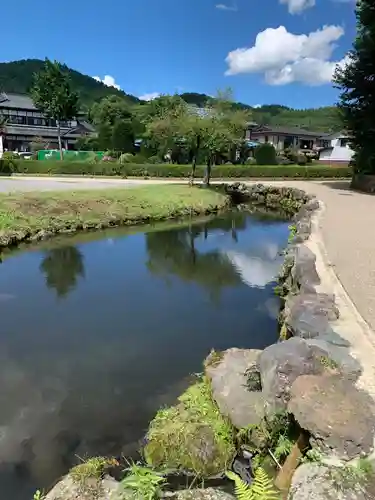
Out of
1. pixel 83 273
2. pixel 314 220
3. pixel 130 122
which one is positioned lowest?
pixel 83 273

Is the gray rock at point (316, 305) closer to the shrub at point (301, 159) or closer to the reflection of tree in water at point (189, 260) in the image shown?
the reflection of tree in water at point (189, 260)

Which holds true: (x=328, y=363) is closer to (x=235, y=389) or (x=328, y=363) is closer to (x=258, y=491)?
(x=235, y=389)

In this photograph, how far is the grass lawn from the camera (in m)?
14.0

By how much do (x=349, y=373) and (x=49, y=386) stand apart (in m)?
3.41

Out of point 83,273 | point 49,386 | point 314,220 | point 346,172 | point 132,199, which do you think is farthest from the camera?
point 346,172

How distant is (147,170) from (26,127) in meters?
26.6

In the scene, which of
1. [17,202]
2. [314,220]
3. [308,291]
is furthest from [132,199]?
[308,291]

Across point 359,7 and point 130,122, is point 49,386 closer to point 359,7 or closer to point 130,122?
point 359,7

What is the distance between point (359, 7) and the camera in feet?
68.9

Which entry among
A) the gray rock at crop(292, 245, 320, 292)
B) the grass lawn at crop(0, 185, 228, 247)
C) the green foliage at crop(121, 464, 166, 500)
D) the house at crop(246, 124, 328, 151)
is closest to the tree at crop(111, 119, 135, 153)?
the house at crop(246, 124, 328, 151)

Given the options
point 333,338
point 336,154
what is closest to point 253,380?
point 333,338

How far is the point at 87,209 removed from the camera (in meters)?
16.7

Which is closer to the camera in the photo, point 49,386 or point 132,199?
point 49,386

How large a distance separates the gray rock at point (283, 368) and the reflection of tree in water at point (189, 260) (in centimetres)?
508
